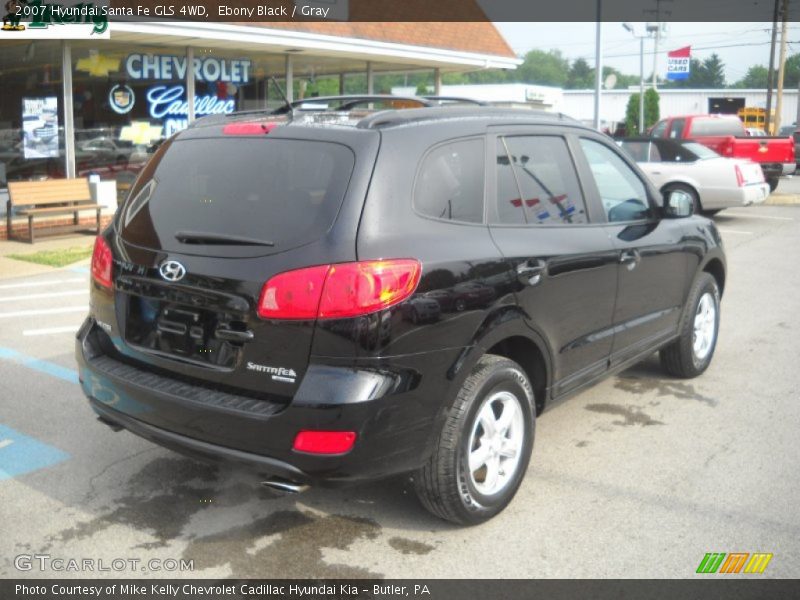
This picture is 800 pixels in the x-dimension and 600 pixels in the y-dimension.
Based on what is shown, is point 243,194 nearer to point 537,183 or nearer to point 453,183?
point 453,183

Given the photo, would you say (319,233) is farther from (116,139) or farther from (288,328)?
(116,139)

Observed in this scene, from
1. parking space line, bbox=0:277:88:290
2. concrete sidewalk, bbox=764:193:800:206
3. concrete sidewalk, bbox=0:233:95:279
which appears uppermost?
concrete sidewalk, bbox=764:193:800:206

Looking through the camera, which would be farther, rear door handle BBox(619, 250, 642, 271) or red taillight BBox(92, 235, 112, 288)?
rear door handle BBox(619, 250, 642, 271)

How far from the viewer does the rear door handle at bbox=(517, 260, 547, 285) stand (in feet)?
13.3

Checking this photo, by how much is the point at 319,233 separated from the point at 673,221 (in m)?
3.14

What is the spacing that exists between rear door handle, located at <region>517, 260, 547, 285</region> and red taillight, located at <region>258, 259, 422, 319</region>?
83 centimetres

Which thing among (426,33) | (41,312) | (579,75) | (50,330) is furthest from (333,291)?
(579,75)

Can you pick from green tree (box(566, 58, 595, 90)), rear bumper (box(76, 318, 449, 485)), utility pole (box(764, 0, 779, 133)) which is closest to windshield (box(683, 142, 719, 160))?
rear bumper (box(76, 318, 449, 485))

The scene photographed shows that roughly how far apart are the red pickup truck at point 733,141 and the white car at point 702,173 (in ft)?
9.21

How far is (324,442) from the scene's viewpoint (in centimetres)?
331

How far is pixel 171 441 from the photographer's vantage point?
366 centimetres

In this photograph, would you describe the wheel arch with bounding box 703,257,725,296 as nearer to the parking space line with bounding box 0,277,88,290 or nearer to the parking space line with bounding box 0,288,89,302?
the parking space line with bounding box 0,288,89,302

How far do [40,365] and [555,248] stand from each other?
409cm

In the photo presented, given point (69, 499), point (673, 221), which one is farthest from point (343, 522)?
point (673, 221)
